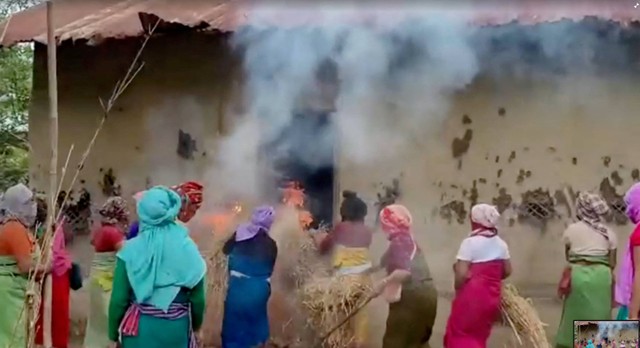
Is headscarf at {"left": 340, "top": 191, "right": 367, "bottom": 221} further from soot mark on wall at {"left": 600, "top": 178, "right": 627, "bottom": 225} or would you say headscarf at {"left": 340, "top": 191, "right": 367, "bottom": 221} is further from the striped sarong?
the striped sarong

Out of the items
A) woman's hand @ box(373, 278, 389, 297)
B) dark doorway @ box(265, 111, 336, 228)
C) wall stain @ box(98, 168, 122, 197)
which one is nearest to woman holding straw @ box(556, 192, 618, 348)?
woman's hand @ box(373, 278, 389, 297)

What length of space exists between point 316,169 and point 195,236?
41.0 inches

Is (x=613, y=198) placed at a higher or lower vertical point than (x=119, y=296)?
higher

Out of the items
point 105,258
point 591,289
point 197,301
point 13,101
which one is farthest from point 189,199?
point 13,101

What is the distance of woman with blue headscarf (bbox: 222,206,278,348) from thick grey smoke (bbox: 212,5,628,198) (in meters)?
0.77

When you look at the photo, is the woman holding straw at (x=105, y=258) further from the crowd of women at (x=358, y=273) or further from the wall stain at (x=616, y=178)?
the wall stain at (x=616, y=178)

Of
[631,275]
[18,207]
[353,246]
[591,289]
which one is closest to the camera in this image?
[631,275]

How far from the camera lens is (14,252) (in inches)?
240

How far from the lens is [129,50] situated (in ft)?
26.2

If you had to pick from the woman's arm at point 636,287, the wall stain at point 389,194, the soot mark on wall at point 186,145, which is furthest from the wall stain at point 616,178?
the soot mark on wall at point 186,145

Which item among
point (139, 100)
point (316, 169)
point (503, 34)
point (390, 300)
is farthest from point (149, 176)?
point (503, 34)

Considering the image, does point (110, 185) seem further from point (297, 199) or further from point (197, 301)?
point (197, 301)

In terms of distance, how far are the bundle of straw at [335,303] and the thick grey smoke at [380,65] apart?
964 mm

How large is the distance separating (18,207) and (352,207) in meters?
2.46
